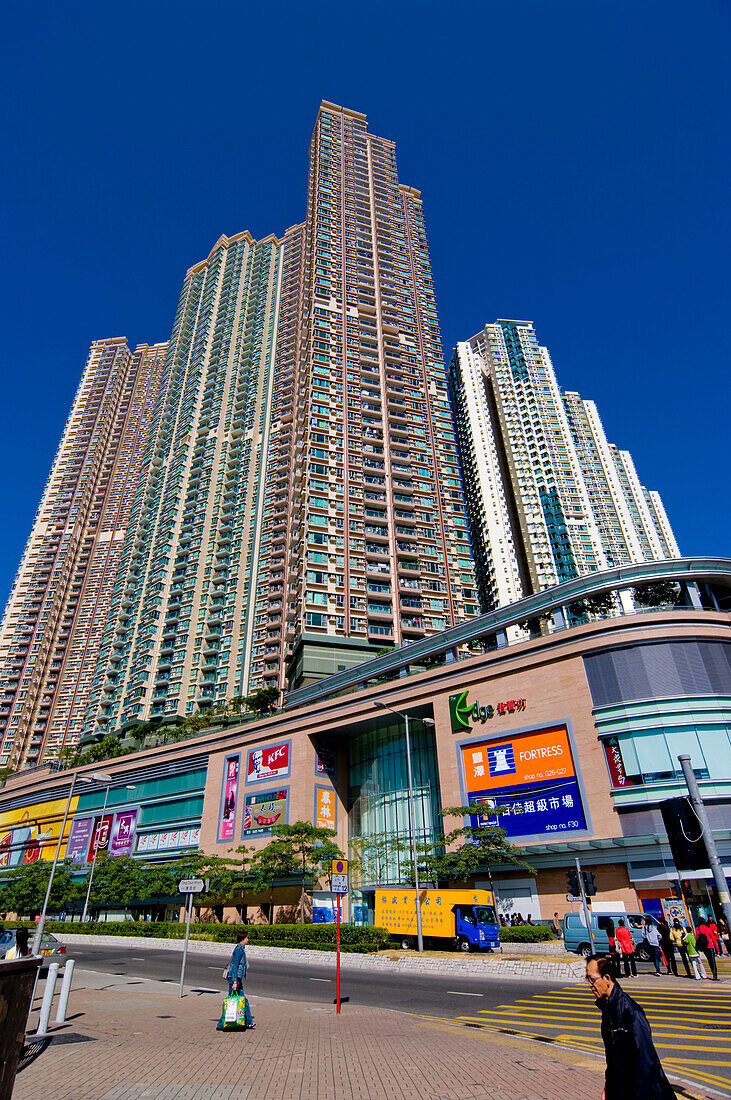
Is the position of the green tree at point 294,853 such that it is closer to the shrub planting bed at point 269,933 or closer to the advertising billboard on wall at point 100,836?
the shrub planting bed at point 269,933

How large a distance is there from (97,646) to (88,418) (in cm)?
6036

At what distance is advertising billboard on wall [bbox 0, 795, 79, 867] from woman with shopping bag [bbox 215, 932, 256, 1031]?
6772 centimetres

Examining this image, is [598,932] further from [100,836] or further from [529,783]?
[100,836]

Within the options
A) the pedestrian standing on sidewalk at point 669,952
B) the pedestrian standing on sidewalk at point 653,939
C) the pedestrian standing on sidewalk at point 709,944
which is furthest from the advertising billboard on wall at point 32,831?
the pedestrian standing on sidewalk at point 709,944

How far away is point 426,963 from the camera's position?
24828mm

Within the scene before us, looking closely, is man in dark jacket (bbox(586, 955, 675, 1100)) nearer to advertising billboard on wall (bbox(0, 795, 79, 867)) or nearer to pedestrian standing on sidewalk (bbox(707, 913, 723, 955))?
pedestrian standing on sidewalk (bbox(707, 913, 723, 955))

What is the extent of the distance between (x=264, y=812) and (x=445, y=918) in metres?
25.9

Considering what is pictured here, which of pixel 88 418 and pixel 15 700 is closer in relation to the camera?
pixel 15 700

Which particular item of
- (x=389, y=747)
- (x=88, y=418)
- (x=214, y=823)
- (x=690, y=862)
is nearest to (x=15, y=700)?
(x=88, y=418)

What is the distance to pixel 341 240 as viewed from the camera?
99.5 m

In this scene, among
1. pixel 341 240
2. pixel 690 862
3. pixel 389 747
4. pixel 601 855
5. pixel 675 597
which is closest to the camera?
pixel 690 862

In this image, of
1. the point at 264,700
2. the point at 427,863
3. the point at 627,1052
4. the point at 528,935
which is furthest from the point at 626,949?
the point at 264,700

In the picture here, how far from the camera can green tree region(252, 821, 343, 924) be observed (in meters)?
42.6

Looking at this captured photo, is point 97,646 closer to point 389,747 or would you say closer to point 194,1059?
point 389,747
